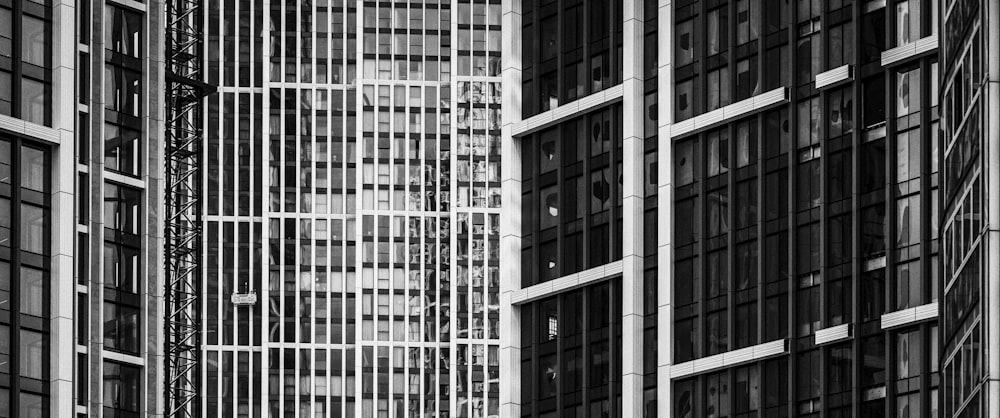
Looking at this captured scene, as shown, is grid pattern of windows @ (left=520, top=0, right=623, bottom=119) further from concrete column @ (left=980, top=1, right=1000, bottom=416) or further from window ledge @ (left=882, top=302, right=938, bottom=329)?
concrete column @ (left=980, top=1, right=1000, bottom=416)

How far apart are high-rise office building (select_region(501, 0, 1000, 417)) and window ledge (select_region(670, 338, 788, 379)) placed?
0.48ft

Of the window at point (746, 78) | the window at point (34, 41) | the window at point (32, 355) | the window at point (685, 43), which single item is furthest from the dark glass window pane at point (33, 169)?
the window at point (746, 78)

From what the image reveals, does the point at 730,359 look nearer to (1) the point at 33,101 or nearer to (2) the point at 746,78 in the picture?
(2) the point at 746,78

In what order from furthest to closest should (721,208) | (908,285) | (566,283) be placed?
(566,283), (721,208), (908,285)

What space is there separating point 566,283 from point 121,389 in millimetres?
27484

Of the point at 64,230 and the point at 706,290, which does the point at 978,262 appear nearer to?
the point at 706,290

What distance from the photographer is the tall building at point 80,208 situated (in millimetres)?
134375

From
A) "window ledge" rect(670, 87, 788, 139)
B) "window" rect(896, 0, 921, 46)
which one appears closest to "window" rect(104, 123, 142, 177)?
"window ledge" rect(670, 87, 788, 139)

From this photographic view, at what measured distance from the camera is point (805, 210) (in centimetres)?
13238

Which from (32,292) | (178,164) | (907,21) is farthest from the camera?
(178,164)

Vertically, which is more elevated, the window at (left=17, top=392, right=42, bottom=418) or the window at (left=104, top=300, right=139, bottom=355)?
the window at (left=104, top=300, right=139, bottom=355)

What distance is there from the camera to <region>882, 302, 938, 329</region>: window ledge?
4857 inches

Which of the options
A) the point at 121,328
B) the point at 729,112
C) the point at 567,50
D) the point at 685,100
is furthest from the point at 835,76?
the point at 121,328

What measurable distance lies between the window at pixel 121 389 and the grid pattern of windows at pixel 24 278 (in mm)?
10008
